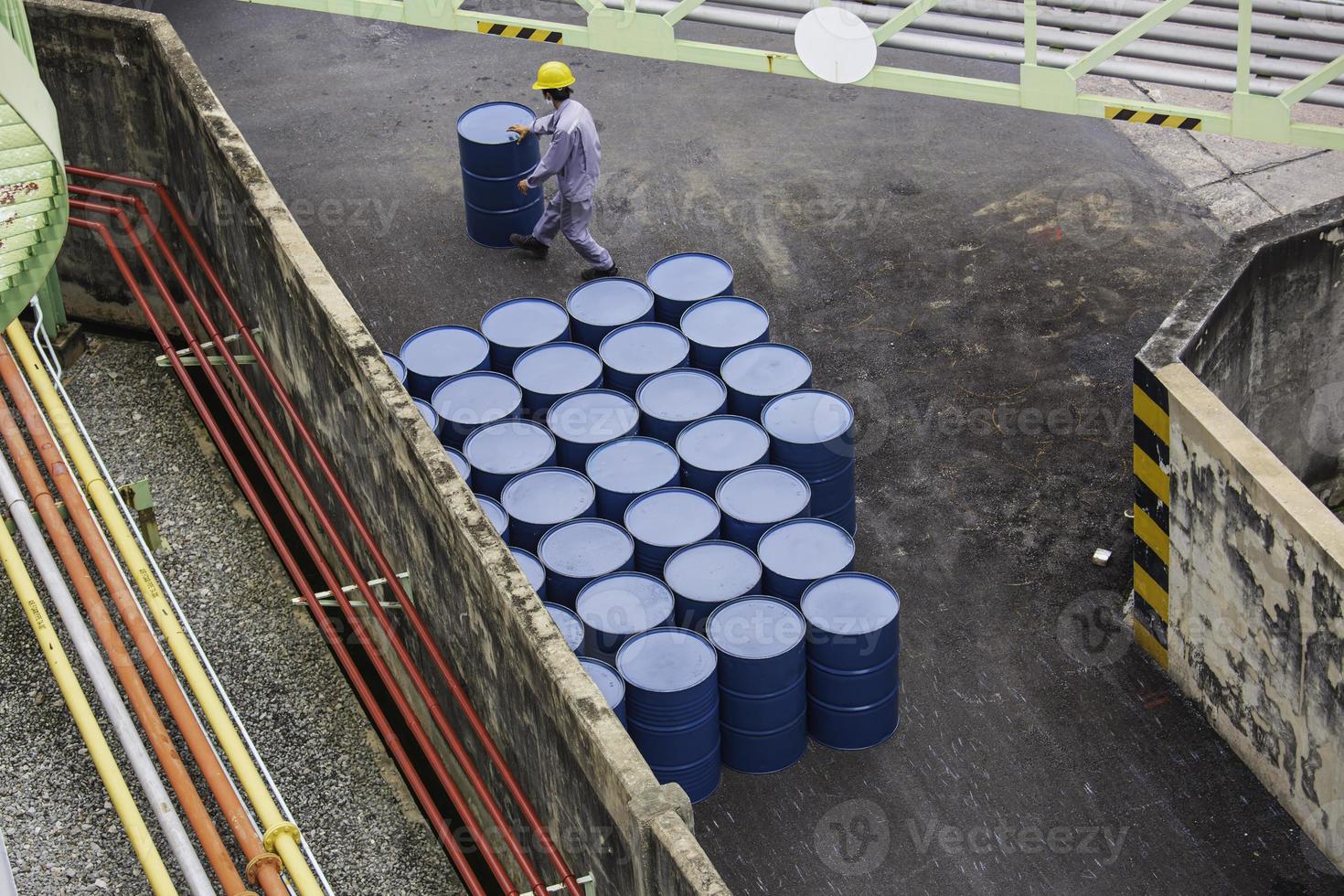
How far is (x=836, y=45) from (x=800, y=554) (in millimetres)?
2613

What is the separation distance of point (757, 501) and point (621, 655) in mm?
1185

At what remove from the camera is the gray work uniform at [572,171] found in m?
9.99

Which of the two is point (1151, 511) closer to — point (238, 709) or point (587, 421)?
point (587, 421)

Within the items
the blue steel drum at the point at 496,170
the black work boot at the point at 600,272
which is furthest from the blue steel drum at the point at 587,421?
the blue steel drum at the point at 496,170

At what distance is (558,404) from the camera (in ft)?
26.9

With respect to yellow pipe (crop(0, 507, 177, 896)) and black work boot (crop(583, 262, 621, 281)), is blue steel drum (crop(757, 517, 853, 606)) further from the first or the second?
black work boot (crop(583, 262, 621, 281))

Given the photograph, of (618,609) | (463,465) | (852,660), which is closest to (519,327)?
(463,465)

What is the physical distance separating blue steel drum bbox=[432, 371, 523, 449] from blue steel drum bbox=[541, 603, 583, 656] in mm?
1243

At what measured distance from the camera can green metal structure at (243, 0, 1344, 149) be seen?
7785mm

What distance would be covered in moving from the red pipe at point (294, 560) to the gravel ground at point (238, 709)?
147 mm

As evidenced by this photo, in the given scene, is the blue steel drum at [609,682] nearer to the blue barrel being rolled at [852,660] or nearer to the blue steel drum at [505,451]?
the blue barrel being rolled at [852,660]

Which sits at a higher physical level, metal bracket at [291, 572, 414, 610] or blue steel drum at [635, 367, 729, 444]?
blue steel drum at [635, 367, 729, 444]

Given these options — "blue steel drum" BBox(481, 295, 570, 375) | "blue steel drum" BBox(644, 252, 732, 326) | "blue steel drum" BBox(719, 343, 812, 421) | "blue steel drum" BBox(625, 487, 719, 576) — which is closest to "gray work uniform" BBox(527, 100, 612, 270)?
"blue steel drum" BBox(644, 252, 732, 326)

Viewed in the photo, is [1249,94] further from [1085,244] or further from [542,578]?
[542,578]
